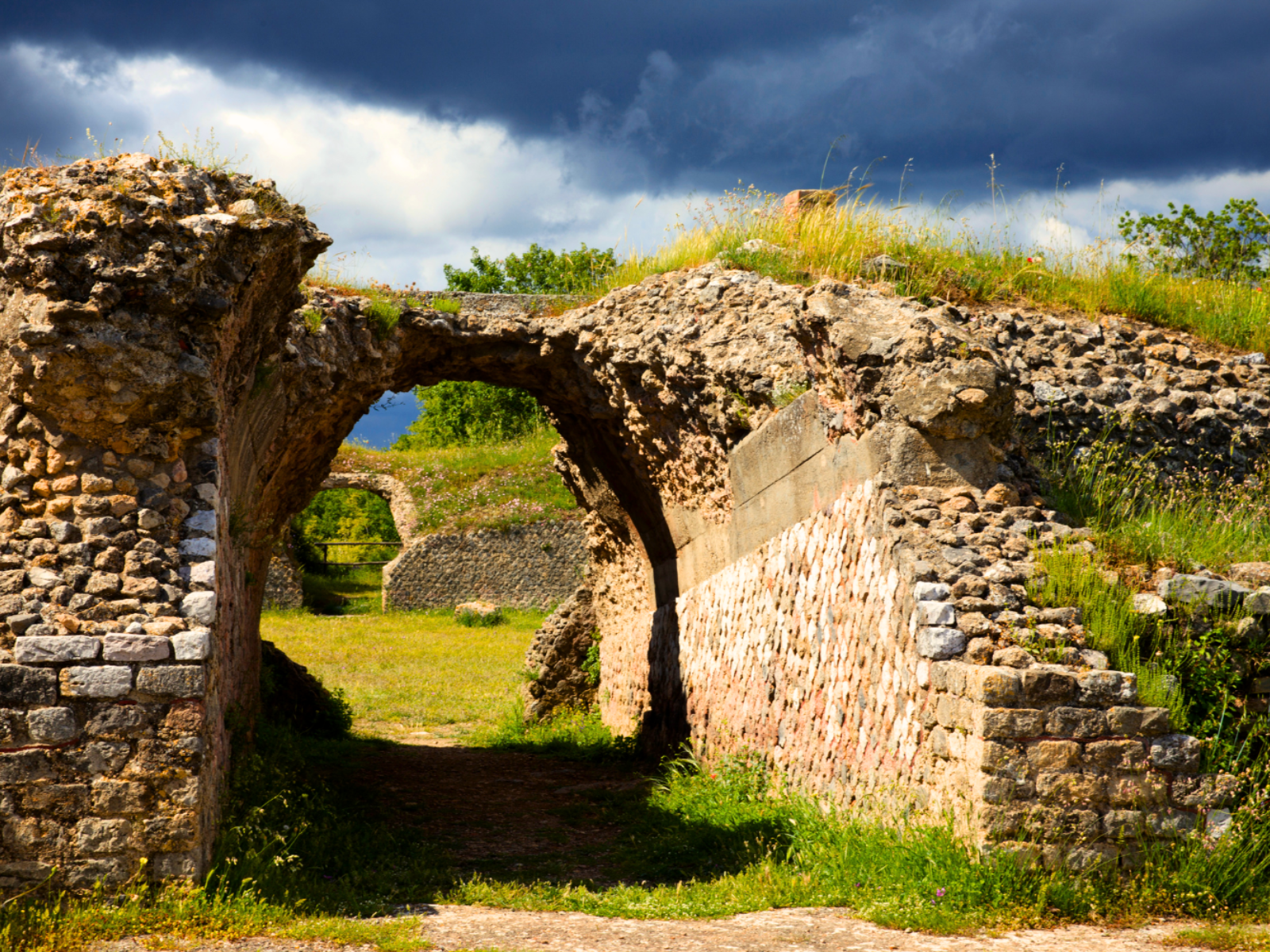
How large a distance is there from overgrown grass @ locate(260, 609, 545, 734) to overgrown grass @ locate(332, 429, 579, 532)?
2365mm

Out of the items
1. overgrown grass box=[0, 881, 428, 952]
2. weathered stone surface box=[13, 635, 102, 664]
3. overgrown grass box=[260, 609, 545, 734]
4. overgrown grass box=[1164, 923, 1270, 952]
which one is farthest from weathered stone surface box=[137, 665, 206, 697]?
overgrown grass box=[260, 609, 545, 734]

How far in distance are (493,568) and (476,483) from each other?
2439mm

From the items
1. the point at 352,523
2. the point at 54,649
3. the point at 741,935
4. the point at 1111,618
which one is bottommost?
the point at 741,935

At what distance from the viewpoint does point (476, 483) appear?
24.2 meters

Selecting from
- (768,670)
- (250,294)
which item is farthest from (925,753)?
(250,294)

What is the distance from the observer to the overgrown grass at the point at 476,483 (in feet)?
76.7

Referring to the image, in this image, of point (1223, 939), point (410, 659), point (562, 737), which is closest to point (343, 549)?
point (410, 659)

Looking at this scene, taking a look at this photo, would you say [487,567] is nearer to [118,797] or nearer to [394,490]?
[394,490]

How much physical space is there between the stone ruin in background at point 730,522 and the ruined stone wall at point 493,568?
1421 centimetres

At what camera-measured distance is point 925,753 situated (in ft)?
16.0

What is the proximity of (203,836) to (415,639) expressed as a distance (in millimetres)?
14983

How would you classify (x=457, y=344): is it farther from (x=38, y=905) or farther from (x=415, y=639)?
(x=415, y=639)

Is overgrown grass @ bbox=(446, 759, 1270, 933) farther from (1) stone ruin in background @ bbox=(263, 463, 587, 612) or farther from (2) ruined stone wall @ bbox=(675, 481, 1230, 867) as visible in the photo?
(1) stone ruin in background @ bbox=(263, 463, 587, 612)

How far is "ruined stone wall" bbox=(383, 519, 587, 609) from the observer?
74.9 ft
